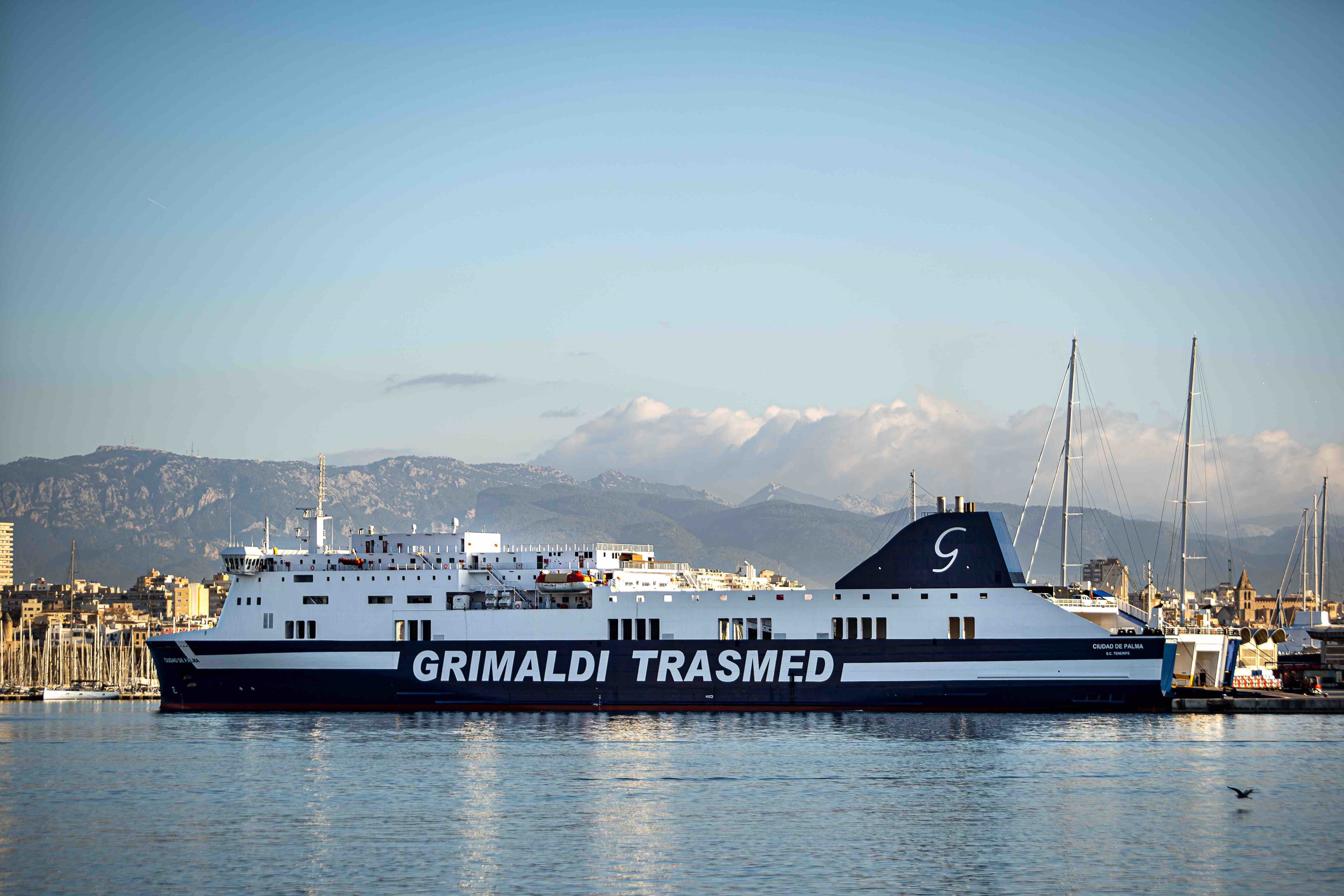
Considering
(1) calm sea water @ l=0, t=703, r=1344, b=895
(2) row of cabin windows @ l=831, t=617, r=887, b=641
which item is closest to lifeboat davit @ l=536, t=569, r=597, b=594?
(1) calm sea water @ l=0, t=703, r=1344, b=895

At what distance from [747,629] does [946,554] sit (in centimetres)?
543

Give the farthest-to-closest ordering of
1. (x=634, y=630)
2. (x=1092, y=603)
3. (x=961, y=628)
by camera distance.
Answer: (x=1092, y=603) → (x=634, y=630) → (x=961, y=628)

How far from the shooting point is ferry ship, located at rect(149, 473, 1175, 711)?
1369 inches

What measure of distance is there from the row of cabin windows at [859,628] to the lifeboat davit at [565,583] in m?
6.50

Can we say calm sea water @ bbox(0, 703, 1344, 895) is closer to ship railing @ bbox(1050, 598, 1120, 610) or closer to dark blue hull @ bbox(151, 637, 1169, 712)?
dark blue hull @ bbox(151, 637, 1169, 712)

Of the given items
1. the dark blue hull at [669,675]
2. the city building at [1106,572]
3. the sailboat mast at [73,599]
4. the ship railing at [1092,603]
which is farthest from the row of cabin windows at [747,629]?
the city building at [1106,572]

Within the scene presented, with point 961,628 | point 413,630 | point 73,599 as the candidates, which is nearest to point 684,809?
point 961,628

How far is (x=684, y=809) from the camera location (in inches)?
869

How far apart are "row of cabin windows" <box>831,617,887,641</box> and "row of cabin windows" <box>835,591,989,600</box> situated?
1.64 ft

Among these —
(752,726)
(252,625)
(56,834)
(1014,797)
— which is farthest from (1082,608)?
(56,834)

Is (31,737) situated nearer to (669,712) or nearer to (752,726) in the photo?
(669,712)

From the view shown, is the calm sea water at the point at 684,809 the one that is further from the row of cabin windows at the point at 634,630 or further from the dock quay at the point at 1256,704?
the dock quay at the point at 1256,704

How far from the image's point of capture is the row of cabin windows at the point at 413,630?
37.9 metres

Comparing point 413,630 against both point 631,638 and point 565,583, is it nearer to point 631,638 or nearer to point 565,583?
point 565,583
